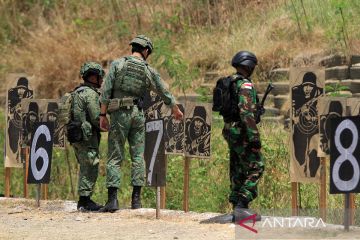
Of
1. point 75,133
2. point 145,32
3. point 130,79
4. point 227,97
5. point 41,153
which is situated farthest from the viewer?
point 145,32

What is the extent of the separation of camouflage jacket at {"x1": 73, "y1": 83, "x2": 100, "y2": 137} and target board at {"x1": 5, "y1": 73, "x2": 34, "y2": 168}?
7.57 feet

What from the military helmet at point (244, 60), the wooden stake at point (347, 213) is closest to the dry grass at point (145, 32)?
the military helmet at point (244, 60)

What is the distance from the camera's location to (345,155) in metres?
8.86

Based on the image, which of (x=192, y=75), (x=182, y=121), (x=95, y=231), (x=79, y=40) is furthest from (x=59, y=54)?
(x=95, y=231)

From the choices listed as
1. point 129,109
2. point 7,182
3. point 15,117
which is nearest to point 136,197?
point 129,109

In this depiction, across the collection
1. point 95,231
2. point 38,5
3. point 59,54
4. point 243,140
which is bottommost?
point 95,231

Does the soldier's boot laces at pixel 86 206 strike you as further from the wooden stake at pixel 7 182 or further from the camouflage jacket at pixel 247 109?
the camouflage jacket at pixel 247 109

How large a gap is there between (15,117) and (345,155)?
6197mm

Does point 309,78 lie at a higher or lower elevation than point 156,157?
higher

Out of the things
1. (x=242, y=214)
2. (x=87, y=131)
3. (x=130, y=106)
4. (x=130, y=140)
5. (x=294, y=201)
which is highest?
(x=130, y=106)

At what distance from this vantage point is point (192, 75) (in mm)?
17344

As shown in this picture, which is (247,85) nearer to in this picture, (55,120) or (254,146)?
(254,146)

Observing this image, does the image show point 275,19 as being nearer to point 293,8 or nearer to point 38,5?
point 293,8

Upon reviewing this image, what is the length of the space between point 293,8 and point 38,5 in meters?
6.89
